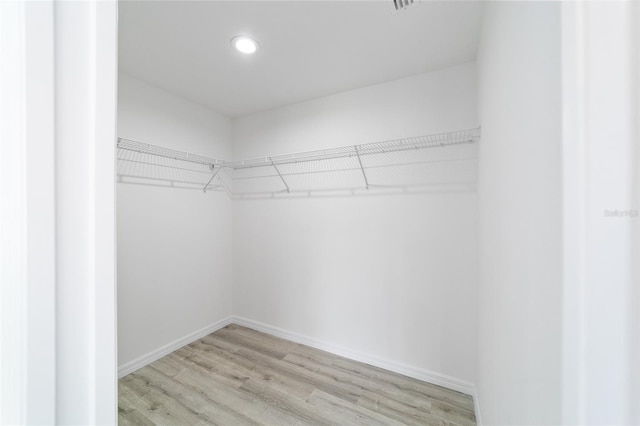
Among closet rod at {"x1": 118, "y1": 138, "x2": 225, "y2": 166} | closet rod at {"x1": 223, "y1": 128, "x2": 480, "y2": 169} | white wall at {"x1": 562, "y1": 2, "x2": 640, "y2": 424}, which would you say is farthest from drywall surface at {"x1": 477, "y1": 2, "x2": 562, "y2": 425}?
closet rod at {"x1": 118, "y1": 138, "x2": 225, "y2": 166}

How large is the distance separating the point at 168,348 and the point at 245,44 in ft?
8.91

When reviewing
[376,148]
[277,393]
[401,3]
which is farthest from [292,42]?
[277,393]

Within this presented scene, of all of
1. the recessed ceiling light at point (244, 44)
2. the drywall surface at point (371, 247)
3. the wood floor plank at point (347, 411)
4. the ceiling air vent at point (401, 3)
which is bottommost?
the wood floor plank at point (347, 411)

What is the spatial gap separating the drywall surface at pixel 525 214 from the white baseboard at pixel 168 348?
256 centimetres

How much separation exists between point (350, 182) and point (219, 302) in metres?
2.06

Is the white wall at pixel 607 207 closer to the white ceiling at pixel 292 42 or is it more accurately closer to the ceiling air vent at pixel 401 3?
the ceiling air vent at pixel 401 3

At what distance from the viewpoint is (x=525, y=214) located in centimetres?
68

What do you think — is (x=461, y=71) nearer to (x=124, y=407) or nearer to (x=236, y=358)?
(x=236, y=358)

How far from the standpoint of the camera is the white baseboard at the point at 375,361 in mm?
1812

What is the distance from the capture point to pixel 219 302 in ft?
9.20

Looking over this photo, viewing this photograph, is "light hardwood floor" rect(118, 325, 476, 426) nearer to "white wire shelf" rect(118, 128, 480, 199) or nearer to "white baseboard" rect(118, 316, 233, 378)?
"white baseboard" rect(118, 316, 233, 378)

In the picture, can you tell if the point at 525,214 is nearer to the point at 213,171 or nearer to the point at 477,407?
the point at 477,407

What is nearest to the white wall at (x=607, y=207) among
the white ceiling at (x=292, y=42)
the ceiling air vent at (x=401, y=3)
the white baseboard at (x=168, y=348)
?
the ceiling air vent at (x=401, y=3)

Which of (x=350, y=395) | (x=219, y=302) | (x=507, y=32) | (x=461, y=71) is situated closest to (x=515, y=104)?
(x=507, y=32)
